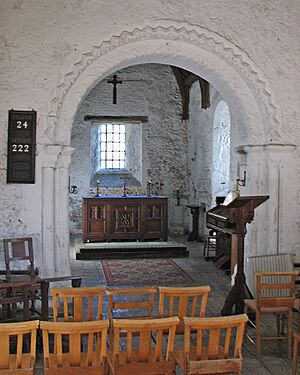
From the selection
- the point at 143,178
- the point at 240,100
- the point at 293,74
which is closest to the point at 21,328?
the point at 240,100

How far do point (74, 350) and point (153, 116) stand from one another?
10983mm

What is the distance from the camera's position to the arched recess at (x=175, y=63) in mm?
6477

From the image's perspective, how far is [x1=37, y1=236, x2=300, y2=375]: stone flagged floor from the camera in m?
4.55

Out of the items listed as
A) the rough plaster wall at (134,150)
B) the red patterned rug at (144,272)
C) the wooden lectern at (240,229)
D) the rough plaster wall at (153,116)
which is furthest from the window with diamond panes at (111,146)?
the wooden lectern at (240,229)

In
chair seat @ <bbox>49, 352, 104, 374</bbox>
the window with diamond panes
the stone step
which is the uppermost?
the window with diamond panes

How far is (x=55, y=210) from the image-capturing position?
6516 mm

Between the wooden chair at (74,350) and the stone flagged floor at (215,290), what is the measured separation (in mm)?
1294

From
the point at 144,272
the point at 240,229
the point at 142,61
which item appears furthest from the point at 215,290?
the point at 142,61

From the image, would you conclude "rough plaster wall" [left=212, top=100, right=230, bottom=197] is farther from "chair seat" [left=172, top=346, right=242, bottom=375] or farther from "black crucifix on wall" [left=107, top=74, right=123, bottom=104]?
"chair seat" [left=172, top=346, right=242, bottom=375]

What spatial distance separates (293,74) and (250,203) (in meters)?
2.31

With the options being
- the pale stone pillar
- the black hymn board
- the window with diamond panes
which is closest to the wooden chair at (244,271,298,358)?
the pale stone pillar

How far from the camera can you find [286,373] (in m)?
4.40

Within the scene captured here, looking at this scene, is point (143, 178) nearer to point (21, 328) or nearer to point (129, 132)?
point (129, 132)

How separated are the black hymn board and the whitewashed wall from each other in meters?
0.08
